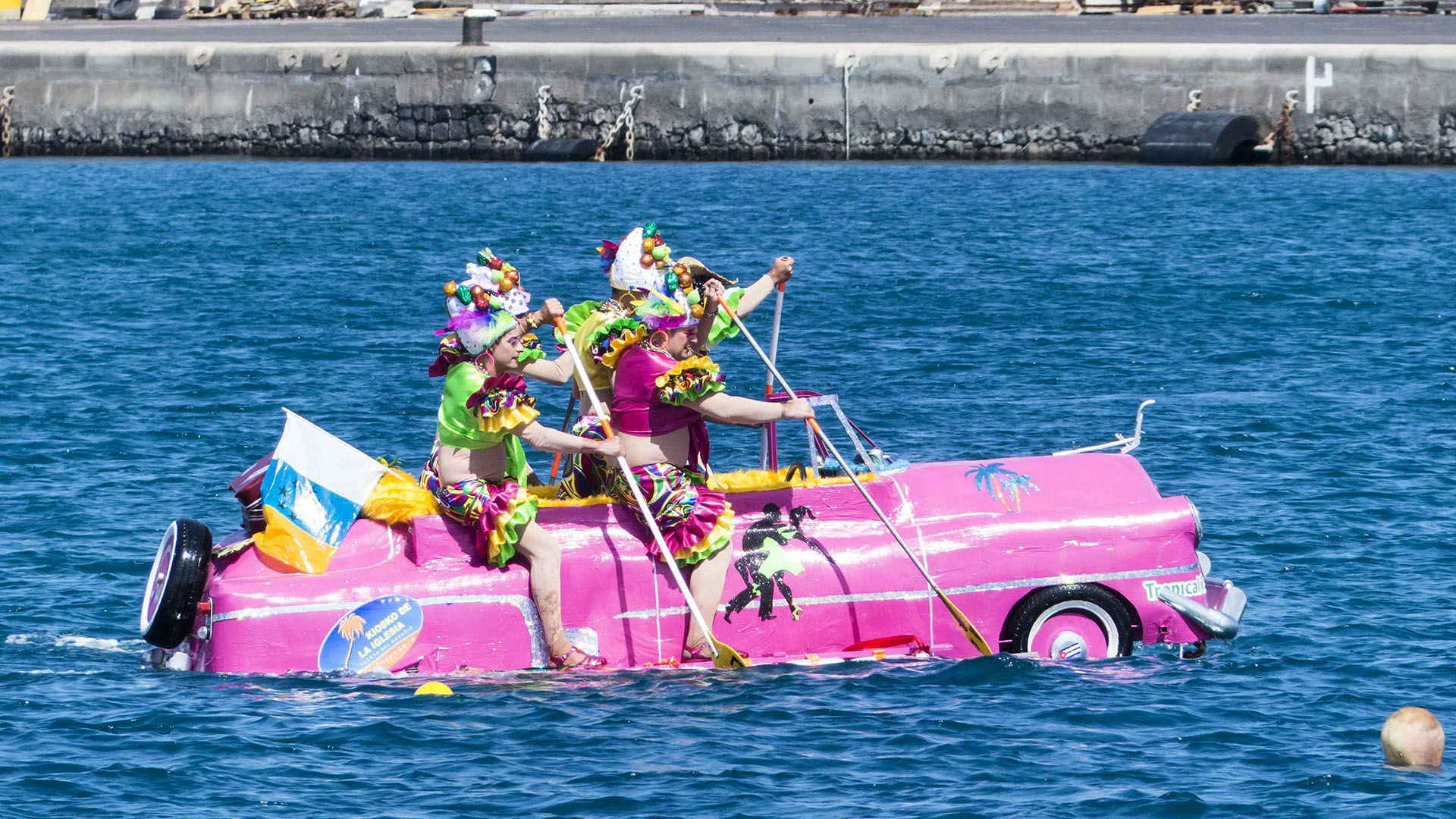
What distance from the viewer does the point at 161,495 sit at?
49.2 feet

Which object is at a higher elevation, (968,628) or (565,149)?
(565,149)

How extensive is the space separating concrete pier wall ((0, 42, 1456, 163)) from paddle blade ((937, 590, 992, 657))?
27.8m

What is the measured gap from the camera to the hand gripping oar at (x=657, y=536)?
10.1 m

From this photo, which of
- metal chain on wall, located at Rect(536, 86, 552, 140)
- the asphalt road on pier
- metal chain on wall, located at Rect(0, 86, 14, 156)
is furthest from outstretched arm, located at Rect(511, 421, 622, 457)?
metal chain on wall, located at Rect(0, 86, 14, 156)

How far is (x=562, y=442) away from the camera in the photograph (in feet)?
33.1

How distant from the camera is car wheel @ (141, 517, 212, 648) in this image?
10.0 meters

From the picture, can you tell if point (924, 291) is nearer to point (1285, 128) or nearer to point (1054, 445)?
point (1054, 445)

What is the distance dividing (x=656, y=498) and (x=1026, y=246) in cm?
2000

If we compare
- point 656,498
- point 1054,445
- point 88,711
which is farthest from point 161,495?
point 1054,445

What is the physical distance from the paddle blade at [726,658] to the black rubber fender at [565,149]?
3134cm

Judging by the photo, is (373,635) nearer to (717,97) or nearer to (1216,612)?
(1216,612)

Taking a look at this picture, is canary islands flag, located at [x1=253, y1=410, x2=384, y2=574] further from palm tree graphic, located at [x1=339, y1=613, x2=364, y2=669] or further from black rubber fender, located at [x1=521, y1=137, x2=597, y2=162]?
black rubber fender, located at [x1=521, y1=137, x2=597, y2=162]

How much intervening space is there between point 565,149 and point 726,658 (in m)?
31.5

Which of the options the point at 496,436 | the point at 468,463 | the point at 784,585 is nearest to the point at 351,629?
the point at 468,463
